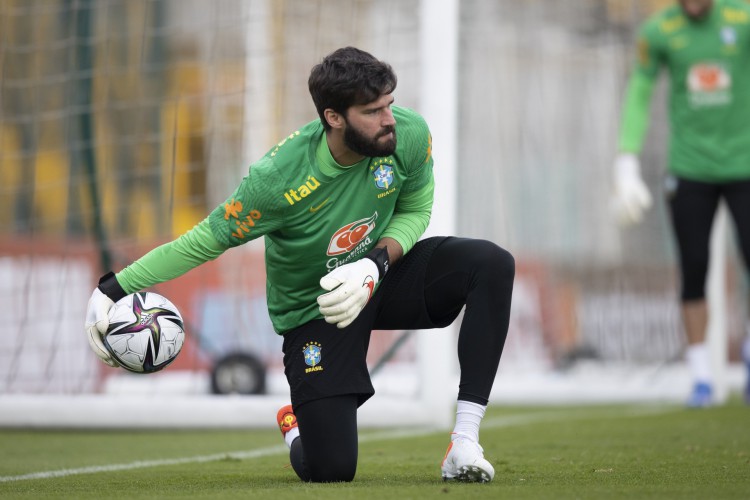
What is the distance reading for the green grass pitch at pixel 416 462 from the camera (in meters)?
3.54

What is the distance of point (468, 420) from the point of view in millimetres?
3867

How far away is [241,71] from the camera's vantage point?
23.2 ft

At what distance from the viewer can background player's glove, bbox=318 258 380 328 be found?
3750 mm

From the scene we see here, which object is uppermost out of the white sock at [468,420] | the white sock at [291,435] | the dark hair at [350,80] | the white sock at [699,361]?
the dark hair at [350,80]

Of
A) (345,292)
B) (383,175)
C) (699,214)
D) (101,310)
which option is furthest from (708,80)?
(101,310)

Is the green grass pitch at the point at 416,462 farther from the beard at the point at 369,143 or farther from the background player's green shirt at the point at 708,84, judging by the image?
the background player's green shirt at the point at 708,84

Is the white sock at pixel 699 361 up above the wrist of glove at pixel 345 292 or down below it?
below

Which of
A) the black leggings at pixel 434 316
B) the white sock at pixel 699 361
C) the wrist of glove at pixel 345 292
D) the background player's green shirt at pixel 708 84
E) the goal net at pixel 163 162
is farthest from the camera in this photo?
the white sock at pixel 699 361

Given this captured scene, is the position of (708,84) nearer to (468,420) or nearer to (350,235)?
(350,235)

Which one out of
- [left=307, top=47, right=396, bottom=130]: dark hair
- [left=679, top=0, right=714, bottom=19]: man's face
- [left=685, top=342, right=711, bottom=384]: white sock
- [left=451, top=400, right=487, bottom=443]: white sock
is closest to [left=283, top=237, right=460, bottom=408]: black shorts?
[left=451, top=400, right=487, bottom=443]: white sock

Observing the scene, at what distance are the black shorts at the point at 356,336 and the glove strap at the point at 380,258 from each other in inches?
9.9

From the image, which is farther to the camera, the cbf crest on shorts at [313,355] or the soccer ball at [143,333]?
the cbf crest on shorts at [313,355]

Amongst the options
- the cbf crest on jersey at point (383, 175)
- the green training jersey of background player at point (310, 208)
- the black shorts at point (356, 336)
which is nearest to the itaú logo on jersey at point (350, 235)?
the green training jersey of background player at point (310, 208)

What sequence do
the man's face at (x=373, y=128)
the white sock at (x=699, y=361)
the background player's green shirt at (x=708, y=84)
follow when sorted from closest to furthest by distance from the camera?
the man's face at (x=373, y=128)
the background player's green shirt at (x=708, y=84)
the white sock at (x=699, y=361)
